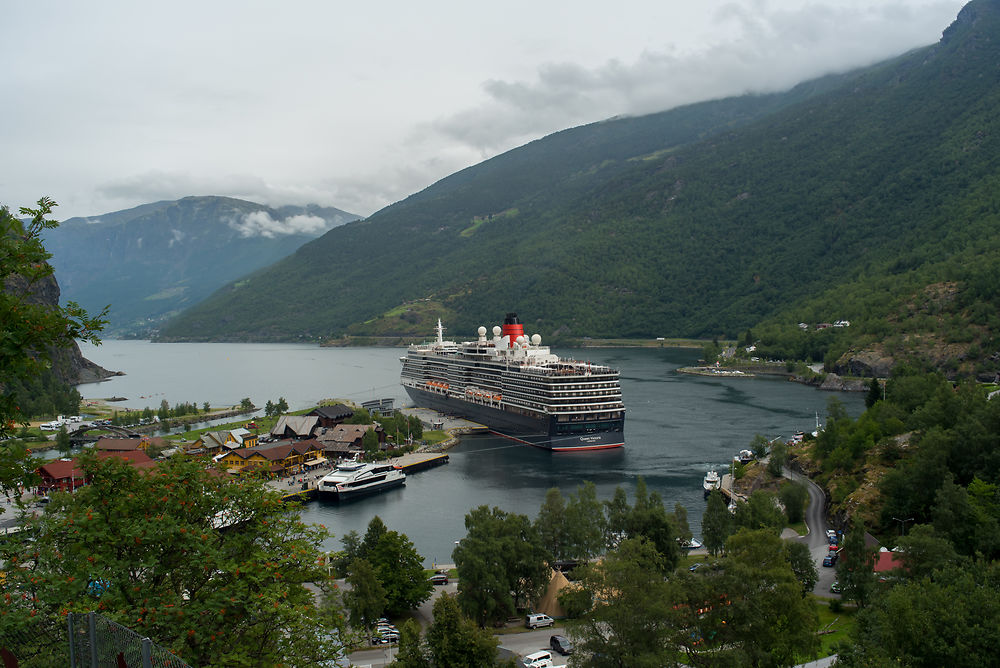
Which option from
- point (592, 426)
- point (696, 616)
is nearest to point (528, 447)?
point (592, 426)

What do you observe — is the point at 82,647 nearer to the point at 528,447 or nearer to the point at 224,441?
the point at 224,441

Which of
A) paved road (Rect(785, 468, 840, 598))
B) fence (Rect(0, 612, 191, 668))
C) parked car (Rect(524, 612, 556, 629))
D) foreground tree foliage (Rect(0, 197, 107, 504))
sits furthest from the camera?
paved road (Rect(785, 468, 840, 598))

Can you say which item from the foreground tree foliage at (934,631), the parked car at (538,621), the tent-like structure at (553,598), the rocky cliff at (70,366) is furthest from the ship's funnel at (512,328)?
the rocky cliff at (70,366)

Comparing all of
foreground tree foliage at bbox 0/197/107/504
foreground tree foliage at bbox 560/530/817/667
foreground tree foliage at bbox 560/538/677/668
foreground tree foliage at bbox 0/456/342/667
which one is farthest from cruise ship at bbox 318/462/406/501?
foreground tree foliage at bbox 0/197/107/504

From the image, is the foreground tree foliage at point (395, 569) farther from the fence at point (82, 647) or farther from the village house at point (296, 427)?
the village house at point (296, 427)

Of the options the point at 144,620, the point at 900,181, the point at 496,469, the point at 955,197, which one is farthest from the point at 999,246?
the point at 144,620

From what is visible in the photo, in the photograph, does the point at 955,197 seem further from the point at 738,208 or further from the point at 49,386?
the point at 49,386

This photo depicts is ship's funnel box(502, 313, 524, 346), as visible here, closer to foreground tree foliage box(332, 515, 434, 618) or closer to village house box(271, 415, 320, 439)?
village house box(271, 415, 320, 439)
